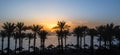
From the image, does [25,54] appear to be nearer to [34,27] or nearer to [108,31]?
[34,27]

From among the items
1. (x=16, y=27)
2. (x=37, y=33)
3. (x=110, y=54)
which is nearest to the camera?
(x=110, y=54)

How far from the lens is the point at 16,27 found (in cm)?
6425

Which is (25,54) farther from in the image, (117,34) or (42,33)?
(117,34)

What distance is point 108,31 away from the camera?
217 ft

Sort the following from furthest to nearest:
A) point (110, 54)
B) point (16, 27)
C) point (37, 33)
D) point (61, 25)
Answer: point (37, 33) → point (61, 25) → point (16, 27) → point (110, 54)

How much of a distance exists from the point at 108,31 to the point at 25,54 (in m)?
24.3

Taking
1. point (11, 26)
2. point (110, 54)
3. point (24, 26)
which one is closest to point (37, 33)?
point (24, 26)

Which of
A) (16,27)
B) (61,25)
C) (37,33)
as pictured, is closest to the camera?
(16,27)

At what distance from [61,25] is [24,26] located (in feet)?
34.3

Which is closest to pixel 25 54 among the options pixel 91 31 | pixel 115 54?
pixel 91 31

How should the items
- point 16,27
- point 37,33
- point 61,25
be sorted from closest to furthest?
point 16,27 < point 61,25 < point 37,33

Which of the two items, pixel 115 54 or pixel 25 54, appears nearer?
pixel 115 54

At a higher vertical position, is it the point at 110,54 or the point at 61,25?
the point at 61,25

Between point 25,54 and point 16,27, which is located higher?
point 16,27
